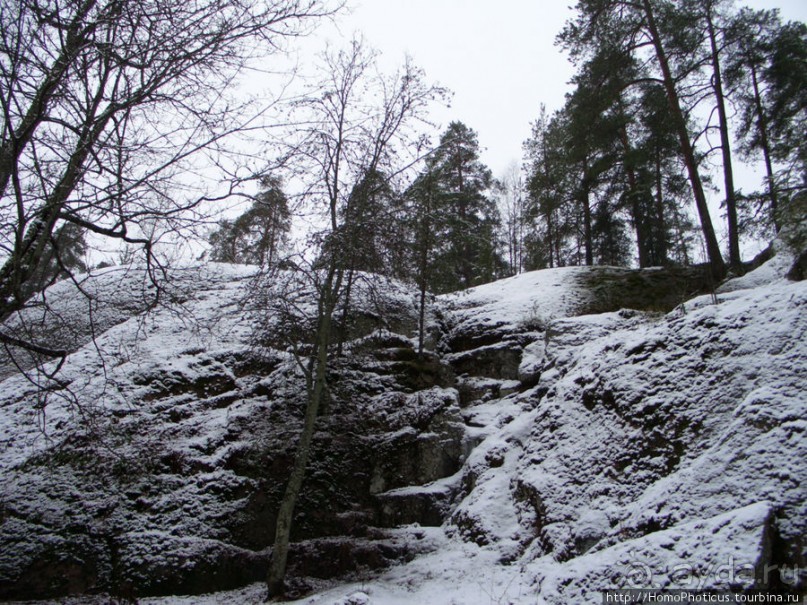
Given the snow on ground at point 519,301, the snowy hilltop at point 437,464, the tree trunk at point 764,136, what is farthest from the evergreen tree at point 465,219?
the tree trunk at point 764,136

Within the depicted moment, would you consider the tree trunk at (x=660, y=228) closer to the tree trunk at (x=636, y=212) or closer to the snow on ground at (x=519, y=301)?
the tree trunk at (x=636, y=212)

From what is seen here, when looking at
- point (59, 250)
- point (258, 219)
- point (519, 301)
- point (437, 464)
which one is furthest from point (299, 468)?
point (519, 301)

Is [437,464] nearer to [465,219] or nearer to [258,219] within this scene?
[258,219]

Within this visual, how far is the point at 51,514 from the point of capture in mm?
8070

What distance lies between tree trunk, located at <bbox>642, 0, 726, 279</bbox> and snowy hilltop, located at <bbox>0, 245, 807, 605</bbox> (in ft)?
8.06

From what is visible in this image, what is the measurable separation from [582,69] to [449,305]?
8638 millimetres

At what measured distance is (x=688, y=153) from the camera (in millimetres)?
13211

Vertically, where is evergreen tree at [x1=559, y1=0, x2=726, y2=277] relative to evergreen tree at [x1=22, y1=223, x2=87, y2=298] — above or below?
above

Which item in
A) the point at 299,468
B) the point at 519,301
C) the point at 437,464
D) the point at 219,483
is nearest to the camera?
the point at 299,468

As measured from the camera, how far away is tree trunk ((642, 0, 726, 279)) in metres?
13.1

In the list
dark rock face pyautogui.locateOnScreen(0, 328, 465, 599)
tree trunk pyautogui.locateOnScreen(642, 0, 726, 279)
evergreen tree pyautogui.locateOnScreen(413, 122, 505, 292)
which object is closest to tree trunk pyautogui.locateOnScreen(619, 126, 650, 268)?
tree trunk pyautogui.locateOnScreen(642, 0, 726, 279)

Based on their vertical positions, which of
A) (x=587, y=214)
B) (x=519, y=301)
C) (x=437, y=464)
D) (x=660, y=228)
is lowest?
(x=437, y=464)

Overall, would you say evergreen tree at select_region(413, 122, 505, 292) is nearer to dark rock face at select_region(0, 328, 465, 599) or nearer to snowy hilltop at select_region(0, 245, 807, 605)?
snowy hilltop at select_region(0, 245, 807, 605)

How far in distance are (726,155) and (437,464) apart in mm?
12324
